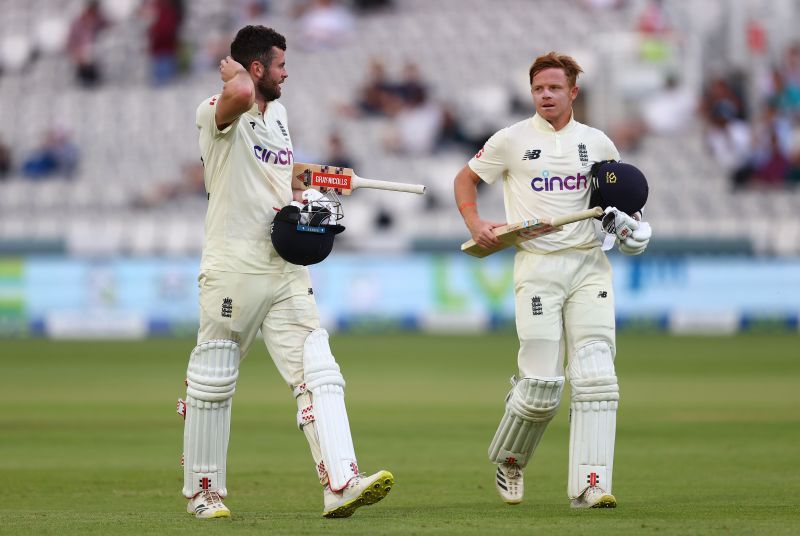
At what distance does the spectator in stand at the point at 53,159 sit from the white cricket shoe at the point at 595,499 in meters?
19.5

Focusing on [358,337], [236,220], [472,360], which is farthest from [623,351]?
[236,220]

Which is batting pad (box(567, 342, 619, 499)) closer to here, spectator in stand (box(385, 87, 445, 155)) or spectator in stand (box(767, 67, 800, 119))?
spectator in stand (box(385, 87, 445, 155))

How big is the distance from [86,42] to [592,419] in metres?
22.0

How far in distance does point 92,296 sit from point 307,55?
795 cm

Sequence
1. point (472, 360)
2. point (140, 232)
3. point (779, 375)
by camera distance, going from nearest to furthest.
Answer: point (779, 375) < point (472, 360) < point (140, 232)

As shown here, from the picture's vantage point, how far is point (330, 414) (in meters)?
6.78

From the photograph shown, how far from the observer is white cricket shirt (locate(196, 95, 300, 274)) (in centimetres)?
687

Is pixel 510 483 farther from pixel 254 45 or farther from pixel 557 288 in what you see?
pixel 254 45

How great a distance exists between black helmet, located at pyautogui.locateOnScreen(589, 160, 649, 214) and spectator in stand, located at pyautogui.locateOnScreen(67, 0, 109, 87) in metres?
21.0

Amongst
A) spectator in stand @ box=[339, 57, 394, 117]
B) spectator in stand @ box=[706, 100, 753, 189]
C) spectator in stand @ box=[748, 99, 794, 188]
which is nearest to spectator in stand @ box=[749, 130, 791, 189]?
spectator in stand @ box=[748, 99, 794, 188]

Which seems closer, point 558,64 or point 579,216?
point 579,216

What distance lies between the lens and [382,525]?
641cm

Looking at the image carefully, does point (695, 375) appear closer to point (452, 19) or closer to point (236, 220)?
point (236, 220)

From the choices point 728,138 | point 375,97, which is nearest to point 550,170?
point 728,138
